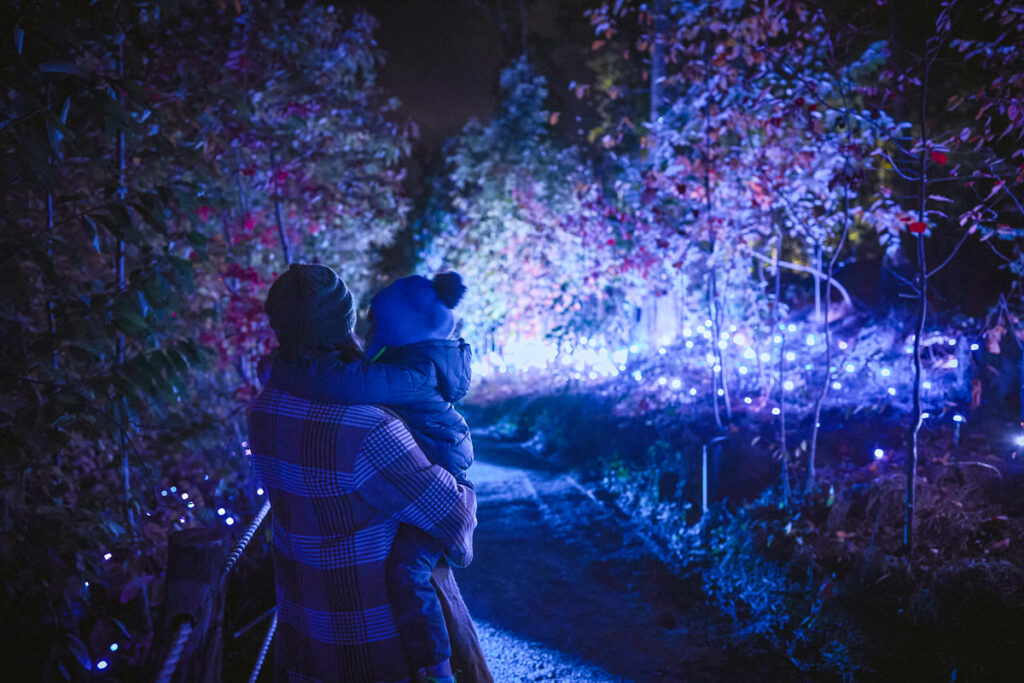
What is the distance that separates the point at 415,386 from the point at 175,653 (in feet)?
3.73

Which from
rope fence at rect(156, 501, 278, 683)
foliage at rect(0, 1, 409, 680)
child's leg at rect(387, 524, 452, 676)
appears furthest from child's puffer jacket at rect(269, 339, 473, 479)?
foliage at rect(0, 1, 409, 680)

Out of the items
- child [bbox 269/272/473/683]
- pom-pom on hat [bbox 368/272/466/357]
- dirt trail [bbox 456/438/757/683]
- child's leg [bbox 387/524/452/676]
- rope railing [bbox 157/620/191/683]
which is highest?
pom-pom on hat [bbox 368/272/466/357]

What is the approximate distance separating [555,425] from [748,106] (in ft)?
24.6

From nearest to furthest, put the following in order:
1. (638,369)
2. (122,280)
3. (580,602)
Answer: (122,280)
(580,602)
(638,369)

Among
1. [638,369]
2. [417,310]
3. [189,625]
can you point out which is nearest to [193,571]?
[189,625]

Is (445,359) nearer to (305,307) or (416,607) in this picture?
(305,307)

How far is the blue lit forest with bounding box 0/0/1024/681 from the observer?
2949 millimetres

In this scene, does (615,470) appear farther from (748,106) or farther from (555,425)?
(748,106)

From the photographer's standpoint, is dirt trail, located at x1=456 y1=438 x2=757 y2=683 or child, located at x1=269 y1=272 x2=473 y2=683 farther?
dirt trail, located at x1=456 y1=438 x2=757 y2=683

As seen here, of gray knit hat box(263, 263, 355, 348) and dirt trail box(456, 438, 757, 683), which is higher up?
gray knit hat box(263, 263, 355, 348)

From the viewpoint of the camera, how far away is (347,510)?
174cm

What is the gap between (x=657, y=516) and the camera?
695 centimetres

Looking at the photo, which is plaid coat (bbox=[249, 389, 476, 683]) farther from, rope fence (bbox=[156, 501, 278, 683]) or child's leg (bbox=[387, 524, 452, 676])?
rope fence (bbox=[156, 501, 278, 683])

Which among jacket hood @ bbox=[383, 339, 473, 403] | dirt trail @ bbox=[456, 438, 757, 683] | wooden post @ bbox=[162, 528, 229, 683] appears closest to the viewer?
jacket hood @ bbox=[383, 339, 473, 403]
